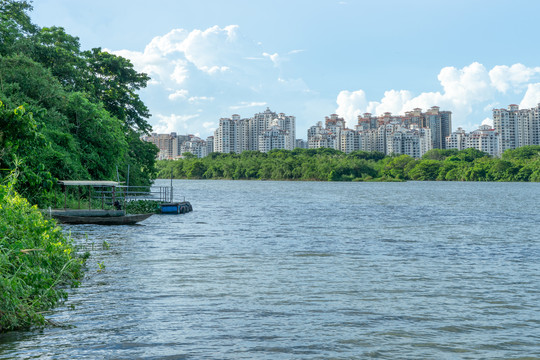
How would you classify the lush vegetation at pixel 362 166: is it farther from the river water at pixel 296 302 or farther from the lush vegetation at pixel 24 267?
the lush vegetation at pixel 24 267

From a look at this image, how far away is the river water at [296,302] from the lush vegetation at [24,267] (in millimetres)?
353

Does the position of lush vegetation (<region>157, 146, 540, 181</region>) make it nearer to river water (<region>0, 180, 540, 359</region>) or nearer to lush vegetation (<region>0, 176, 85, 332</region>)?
river water (<region>0, 180, 540, 359</region>)

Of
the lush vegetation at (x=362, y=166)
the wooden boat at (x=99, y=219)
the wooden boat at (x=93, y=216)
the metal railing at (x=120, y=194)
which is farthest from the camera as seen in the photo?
the lush vegetation at (x=362, y=166)

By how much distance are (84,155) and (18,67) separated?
20.1 feet

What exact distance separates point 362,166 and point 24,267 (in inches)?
5627

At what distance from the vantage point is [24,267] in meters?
9.95

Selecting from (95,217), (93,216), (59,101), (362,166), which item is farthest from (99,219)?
(362,166)

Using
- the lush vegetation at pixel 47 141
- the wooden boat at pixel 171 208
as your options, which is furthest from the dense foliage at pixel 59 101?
the wooden boat at pixel 171 208

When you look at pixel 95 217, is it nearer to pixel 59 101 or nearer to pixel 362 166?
pixel 59 101

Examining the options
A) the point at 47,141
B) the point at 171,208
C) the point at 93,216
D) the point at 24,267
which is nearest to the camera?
the point at 24,267

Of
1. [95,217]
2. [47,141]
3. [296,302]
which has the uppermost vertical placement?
[47,141]

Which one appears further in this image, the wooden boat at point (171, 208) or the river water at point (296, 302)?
the wooden boat at point (171, 208)

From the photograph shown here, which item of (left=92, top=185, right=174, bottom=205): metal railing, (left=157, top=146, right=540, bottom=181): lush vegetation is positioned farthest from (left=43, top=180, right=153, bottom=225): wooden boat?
(left=157, top=146, right=540, bottom=181): lush vegetation

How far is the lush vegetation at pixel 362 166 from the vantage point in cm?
13612
